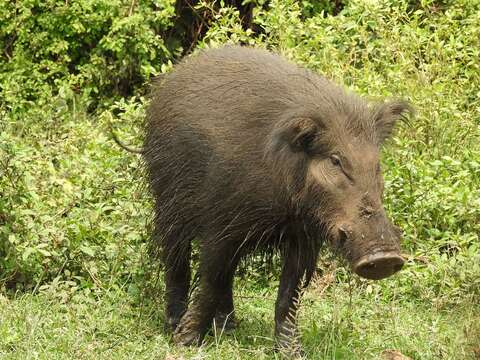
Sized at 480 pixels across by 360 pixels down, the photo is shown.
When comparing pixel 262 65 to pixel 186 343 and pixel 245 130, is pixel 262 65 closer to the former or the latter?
pixel 245 130

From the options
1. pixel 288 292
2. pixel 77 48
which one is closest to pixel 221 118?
pixel 288 292

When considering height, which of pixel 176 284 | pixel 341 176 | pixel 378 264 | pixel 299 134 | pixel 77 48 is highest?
pixel 77 48

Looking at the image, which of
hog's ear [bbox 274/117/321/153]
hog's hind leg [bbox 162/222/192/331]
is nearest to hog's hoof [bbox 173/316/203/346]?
hog's hind leg [bbox 162/222/192/331]

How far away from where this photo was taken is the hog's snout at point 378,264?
17.7ft

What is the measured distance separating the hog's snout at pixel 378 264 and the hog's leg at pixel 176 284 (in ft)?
5.24

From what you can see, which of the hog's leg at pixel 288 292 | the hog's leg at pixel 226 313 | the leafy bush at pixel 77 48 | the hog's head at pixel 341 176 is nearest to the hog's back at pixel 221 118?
the hog's head at pixel 341 176

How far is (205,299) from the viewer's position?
6.45m

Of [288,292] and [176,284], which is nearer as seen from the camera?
[288,292]

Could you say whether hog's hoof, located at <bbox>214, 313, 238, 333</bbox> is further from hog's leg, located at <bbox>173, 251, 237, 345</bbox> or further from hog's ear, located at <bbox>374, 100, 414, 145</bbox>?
hog's ear, located at <bbox>374, 100, 414, 145</bbox>

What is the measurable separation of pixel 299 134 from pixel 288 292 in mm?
965

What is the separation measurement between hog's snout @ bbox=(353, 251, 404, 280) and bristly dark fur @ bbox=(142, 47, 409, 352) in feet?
0.39

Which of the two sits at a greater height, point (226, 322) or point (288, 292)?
point (288, 292)

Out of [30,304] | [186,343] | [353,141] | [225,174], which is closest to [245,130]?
[225,174]

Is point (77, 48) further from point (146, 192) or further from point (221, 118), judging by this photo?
point (221, 118)
